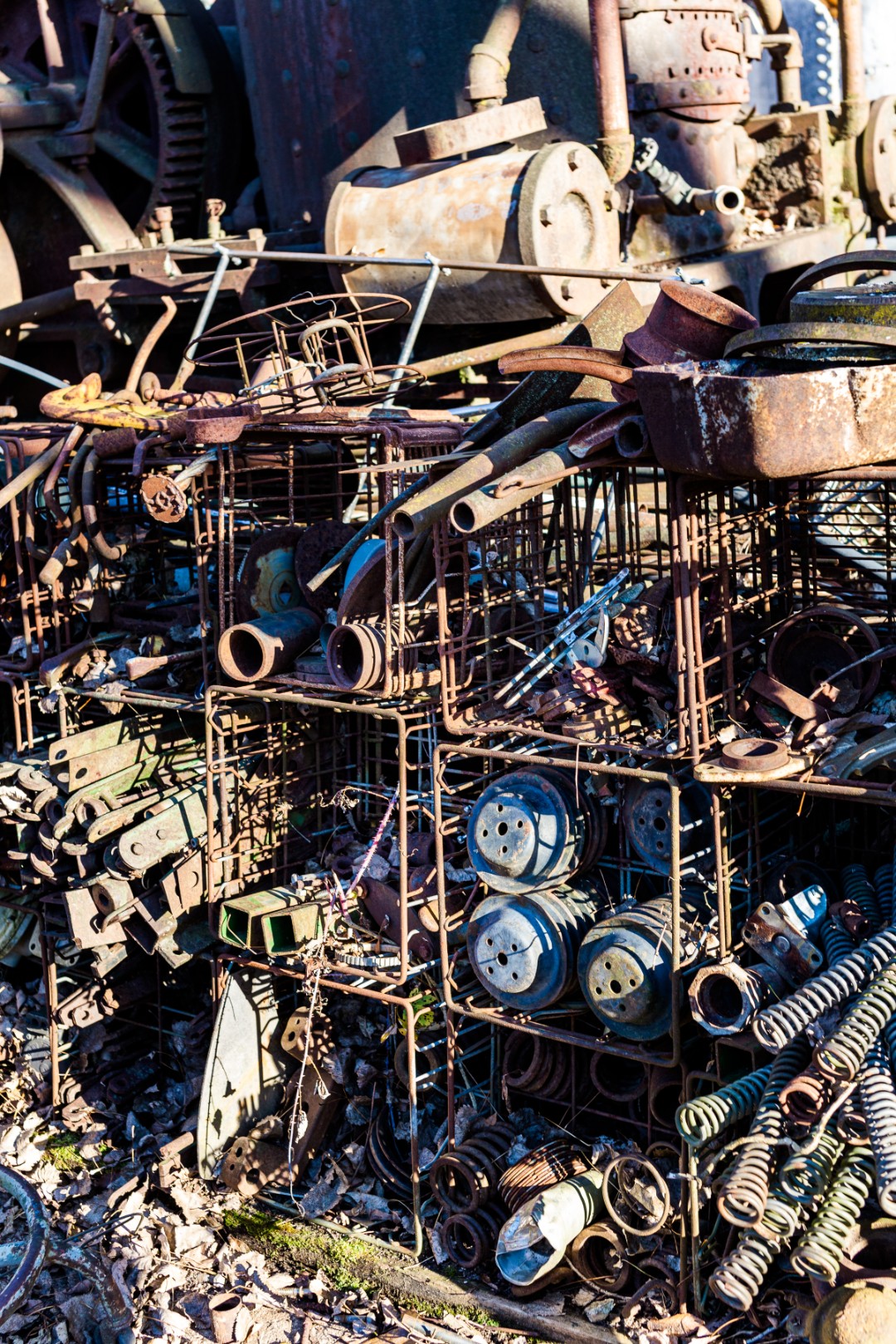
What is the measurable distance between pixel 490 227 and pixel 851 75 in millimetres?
3607

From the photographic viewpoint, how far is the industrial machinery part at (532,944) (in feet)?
21.2

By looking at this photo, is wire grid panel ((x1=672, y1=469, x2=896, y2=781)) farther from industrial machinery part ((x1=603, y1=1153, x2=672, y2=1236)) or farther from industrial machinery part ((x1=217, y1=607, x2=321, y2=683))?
industrial machinery part ((x1=217, y1=607, x2=321, y2=683))

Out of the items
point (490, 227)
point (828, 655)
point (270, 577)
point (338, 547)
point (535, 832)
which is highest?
point (490, 227)

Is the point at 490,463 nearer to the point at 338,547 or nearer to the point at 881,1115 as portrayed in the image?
the point at 338,547

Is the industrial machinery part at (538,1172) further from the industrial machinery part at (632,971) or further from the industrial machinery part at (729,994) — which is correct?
the industrial machinery part at (729,994)

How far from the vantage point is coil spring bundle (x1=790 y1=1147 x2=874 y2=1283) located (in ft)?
16.9

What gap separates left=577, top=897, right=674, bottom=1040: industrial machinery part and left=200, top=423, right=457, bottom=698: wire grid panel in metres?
1.51

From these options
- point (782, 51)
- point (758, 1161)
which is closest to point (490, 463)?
point (758, 1161)

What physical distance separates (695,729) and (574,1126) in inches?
80.7

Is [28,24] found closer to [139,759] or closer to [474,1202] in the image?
[139,759]

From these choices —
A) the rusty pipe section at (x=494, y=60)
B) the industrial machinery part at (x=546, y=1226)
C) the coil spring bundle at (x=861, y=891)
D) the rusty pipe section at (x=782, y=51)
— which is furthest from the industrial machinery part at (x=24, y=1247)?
the rusty pipe section at (x=782, y=51)

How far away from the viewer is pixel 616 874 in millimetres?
6914

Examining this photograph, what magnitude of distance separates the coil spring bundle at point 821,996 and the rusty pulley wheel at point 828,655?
1.05 meters

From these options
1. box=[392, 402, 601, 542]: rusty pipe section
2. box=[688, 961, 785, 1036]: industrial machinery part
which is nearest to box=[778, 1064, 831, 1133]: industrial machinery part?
box=[688, 961, 785, 1036]: industrial machinery part
